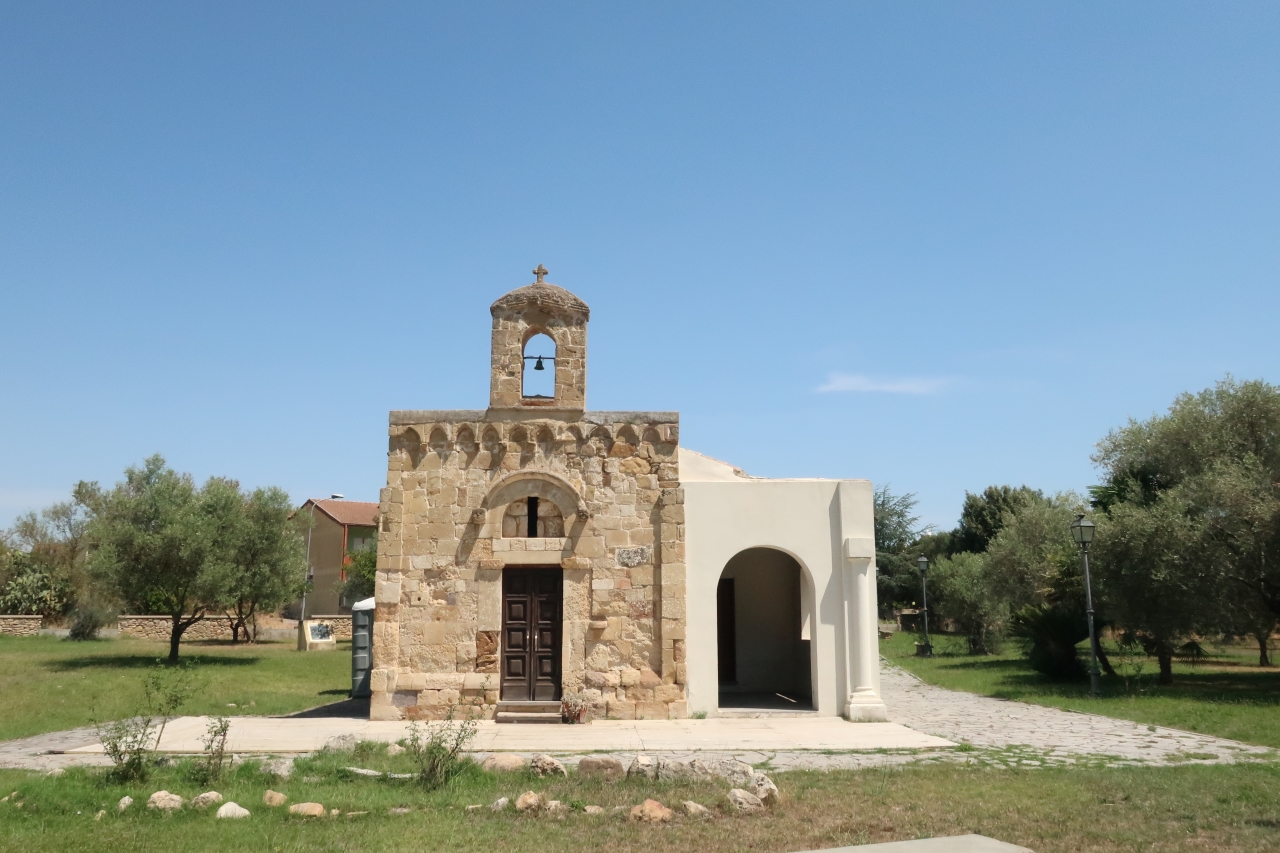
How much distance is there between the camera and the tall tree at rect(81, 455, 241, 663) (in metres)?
25.1

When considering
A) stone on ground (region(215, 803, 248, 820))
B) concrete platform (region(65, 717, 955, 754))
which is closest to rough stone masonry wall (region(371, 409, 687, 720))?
concrete platform (region(65, 717, 955, 754))

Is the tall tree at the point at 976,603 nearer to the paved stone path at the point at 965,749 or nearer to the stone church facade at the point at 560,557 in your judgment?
the paved stone path at the point at 965,749

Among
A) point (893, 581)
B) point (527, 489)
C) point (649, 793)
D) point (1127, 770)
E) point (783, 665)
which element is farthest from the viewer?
point (893, 581)

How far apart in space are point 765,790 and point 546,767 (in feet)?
8.00

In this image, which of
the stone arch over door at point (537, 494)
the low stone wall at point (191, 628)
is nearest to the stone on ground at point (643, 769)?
the stone arch over door at point (537, 494)

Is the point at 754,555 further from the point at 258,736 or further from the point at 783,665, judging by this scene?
the point at 258,736

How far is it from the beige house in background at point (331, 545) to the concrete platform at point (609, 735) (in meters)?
39.7

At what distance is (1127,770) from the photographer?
926cm

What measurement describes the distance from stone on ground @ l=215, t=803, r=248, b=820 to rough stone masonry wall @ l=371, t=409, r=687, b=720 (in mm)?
7080

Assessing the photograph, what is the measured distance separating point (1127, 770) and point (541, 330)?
10.7 m

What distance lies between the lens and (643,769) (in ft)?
28.6


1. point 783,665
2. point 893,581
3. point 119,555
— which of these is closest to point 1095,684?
point 783,665

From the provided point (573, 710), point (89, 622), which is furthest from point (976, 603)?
point (89, 622)

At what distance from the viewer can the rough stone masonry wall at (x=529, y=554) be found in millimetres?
14391
